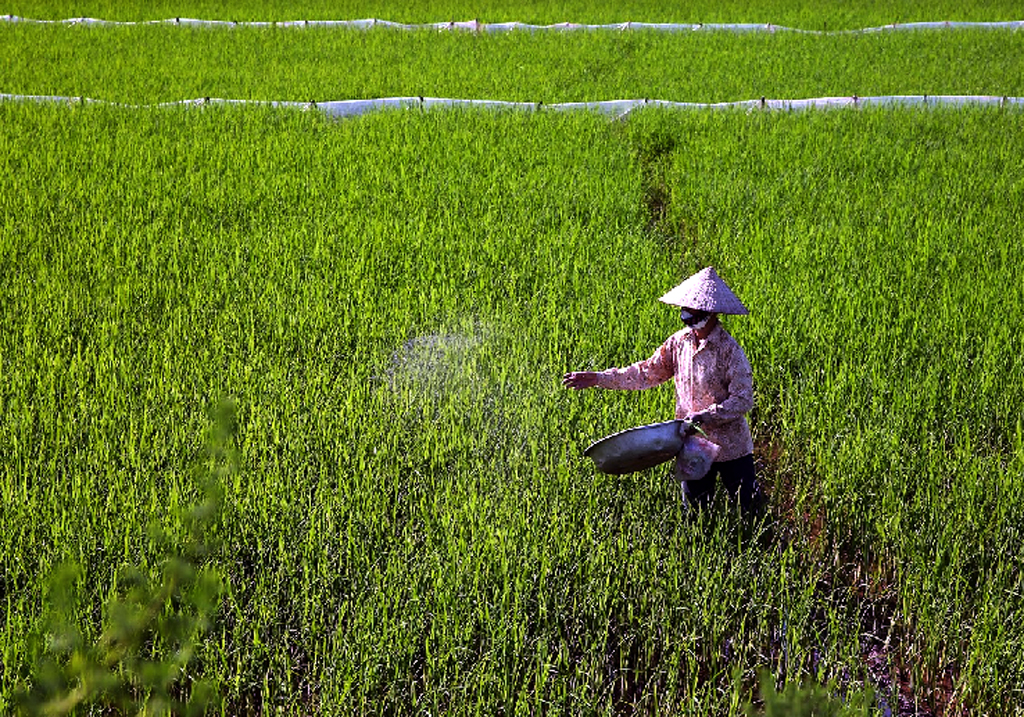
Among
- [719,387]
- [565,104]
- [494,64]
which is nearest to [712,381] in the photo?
[719,387]

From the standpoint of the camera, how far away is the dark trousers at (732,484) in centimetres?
259

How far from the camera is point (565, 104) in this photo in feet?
26.1

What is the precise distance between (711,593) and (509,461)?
0.74m

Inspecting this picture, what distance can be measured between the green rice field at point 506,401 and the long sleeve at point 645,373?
0.29 meters

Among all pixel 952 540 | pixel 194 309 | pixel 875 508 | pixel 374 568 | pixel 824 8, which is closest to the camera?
pixel 374 568

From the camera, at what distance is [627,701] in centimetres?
209

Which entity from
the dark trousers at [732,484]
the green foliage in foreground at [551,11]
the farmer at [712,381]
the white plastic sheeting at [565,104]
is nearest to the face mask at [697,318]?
the farmer at [712,381]

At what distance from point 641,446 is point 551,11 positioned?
10.9 metres

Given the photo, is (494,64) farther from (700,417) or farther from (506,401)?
(700,417)

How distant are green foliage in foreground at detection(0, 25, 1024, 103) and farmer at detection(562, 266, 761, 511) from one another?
593 centimetres

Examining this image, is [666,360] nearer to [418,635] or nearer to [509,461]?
[509,461]

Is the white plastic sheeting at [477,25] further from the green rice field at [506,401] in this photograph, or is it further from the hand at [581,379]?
the hand at [581,379]

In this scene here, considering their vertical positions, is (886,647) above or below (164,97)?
below

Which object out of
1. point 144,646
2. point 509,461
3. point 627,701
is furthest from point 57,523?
point 627,701
